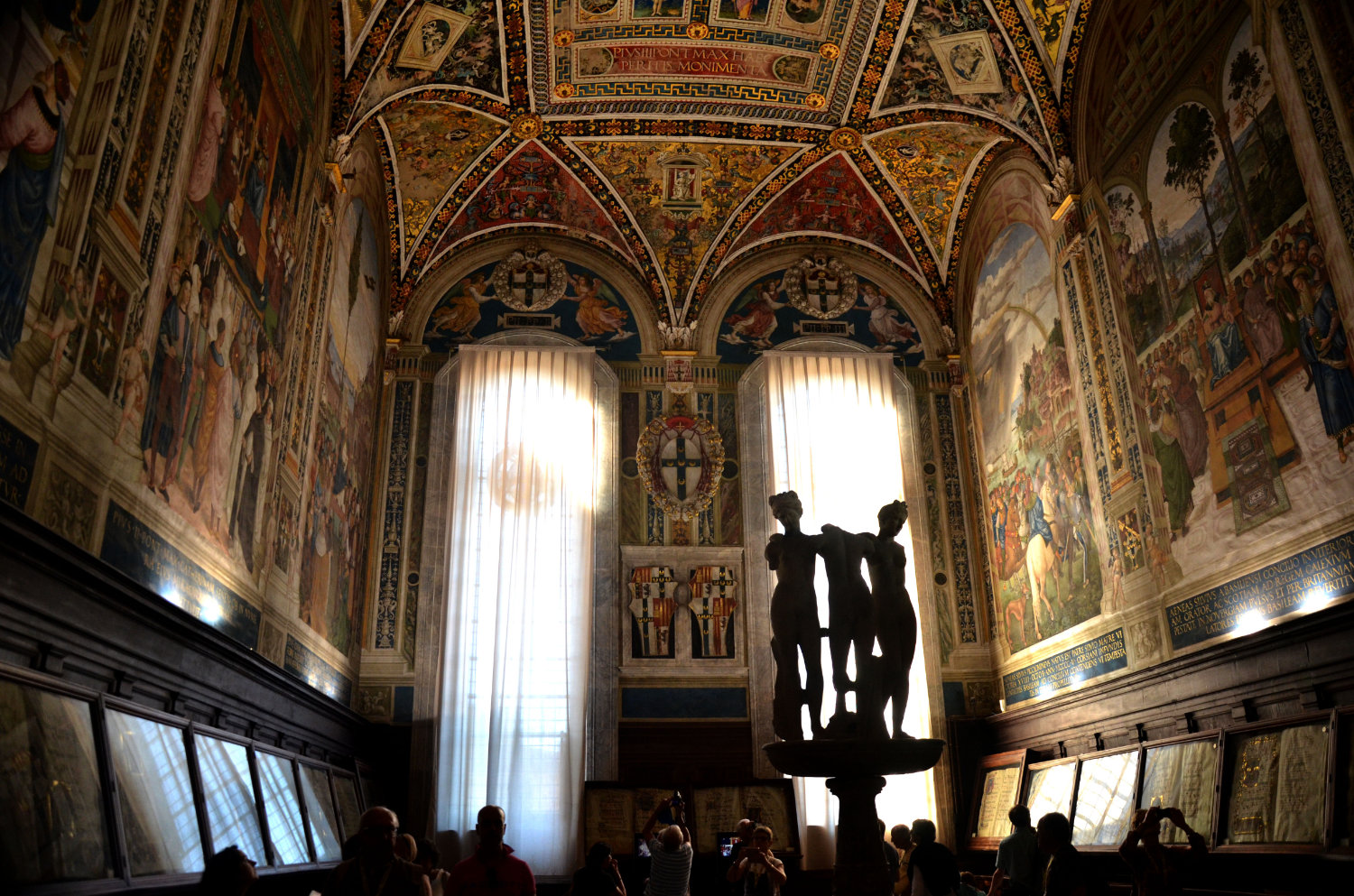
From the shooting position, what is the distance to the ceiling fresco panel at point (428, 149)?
13.6m

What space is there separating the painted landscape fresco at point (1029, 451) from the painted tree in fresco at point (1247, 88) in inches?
139

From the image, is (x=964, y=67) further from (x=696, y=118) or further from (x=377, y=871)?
(x=377, y=871)

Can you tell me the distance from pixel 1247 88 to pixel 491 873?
8.68 m

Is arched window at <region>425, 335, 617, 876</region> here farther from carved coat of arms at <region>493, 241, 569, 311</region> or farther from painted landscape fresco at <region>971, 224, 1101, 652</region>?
painted landscape fresco at <region>971, 224, 1101, 652</region>

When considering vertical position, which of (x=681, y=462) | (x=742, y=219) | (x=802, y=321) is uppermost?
(x=742, y=219)

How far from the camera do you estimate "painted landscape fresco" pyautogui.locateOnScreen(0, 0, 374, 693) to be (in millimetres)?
5230

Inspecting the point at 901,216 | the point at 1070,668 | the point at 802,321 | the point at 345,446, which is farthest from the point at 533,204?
the point at 1070,668

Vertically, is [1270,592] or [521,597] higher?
[521,597]

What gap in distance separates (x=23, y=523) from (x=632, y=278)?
1186cm

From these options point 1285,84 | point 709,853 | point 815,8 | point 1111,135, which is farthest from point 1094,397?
point 709,853

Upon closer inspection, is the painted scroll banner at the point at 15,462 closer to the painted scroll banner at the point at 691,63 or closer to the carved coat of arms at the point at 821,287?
the painted scroll banner at the point at 691,63

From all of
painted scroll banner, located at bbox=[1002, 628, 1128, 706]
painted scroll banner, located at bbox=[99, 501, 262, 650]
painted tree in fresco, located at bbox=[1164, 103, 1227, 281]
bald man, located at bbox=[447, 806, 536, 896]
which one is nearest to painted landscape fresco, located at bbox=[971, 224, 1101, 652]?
Answer: painted scroll banner, located at bbox=[1002, 628, 1128, 706]

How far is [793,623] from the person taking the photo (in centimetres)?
683

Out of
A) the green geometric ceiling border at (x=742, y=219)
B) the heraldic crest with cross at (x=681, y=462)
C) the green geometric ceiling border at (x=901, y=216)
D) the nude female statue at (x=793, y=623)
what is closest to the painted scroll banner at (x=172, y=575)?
the nude female statue at (x=793, y=623)
